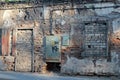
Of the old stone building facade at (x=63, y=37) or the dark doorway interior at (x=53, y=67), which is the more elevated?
the old stone building facade at (x=63, y=37)

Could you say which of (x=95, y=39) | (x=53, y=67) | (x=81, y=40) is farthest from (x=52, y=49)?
(x=95, y=39)

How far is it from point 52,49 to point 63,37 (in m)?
0.71

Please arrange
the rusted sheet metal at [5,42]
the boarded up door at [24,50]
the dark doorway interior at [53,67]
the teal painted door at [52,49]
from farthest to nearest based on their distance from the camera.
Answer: the rusted sheet metal at [5,42]
the boarded up door at [24,50]
the dark doorway interior at [53,67]
the teal painted door at [52,49]

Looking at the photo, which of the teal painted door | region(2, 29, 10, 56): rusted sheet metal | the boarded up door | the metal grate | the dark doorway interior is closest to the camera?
the metal grate

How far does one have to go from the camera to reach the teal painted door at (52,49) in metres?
12.8

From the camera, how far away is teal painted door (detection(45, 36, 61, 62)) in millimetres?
Result: 12797

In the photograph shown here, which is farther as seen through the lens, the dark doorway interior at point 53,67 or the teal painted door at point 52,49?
the dark doorway interior at point 53,67

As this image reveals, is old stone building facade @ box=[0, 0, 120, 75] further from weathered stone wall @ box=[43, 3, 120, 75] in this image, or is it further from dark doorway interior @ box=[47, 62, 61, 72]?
dark doorway interior @ box=[47, 62, 61, 72]

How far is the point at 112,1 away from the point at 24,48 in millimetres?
4399

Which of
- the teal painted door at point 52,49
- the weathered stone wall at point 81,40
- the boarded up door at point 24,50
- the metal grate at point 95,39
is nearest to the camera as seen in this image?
the weathered stone wall at point 81,40

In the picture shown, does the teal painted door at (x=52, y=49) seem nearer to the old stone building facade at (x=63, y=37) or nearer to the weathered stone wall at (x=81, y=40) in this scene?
the old stone building facade at (x=63, y=37)

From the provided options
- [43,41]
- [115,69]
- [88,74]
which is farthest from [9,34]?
[115,69]

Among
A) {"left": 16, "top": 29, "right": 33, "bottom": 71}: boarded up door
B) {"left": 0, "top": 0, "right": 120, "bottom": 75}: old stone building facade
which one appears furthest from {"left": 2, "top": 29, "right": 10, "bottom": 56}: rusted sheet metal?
{"left": 16, "top": 29, "right": 33, "bottom": 71}: boarded up door

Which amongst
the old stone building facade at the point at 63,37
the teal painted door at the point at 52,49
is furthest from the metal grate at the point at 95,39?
the teal painted door at the point at 52,49
